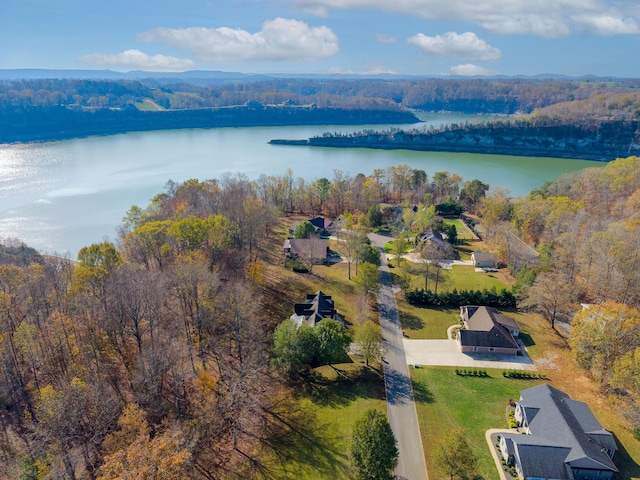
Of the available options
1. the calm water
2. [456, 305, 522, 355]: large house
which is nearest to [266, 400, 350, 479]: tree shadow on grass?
[456, 305, 522, 355]: large house

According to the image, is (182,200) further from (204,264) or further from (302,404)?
(302,404)

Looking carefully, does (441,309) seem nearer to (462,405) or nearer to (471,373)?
(471,373)

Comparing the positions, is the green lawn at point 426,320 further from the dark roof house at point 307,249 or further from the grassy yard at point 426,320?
the dark roof house at point 307,249

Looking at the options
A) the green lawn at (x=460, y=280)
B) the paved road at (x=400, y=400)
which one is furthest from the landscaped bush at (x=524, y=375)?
the green lawn at (x=460, y=280)

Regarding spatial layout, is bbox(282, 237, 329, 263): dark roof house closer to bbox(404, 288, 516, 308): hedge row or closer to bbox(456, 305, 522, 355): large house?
bbox(404, 288, 516, 308): hedge row

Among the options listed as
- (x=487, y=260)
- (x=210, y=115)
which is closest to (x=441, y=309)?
(x=487, y=260)

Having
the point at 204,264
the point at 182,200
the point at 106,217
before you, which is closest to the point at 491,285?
the point at 204,264
